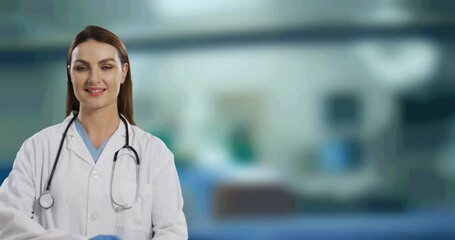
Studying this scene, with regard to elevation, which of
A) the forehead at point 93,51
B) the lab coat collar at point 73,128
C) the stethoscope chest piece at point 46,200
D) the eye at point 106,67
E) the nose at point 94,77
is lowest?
the stethoscope chest piece at point 46,200

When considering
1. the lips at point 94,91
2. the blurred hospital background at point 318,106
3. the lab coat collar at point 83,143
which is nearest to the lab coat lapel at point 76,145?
the lab coat collar at point 83,143

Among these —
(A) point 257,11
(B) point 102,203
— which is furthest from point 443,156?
(B) point 102,203

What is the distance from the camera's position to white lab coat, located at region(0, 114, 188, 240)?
1.19 m

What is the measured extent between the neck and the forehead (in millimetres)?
111

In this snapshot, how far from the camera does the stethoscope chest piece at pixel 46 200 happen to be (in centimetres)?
118

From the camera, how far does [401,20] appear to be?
3326mm

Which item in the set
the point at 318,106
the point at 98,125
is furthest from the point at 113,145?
the point at 318,106

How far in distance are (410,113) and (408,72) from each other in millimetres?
209

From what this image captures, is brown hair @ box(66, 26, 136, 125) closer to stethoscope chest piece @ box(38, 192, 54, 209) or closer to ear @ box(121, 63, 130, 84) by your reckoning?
ear @ box(121, 63, 130, 84)

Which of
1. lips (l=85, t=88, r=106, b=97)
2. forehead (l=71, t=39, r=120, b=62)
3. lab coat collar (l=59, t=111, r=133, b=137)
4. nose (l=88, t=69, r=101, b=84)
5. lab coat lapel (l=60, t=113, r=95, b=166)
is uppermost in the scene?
forehead (l=71, t=39, r=120, b=62)

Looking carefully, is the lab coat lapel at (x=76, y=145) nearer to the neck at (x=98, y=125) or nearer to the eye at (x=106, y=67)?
the neck at (x=98, y=125)

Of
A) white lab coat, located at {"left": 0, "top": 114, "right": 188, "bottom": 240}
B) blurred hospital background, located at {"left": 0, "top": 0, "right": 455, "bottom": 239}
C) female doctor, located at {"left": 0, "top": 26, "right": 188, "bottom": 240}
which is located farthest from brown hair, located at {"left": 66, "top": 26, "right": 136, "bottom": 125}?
blurred hospital background, located at {"left": 0, "top": 0, "right": 455, "bottom": 239}

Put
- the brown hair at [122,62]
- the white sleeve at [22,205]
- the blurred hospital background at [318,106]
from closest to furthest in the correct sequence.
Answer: the white sleeve at [22,205] → the brown hair at [122,62] → the blurred hospital background at [318,106]

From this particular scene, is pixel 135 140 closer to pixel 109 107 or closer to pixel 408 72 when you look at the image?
pixel 109 107
